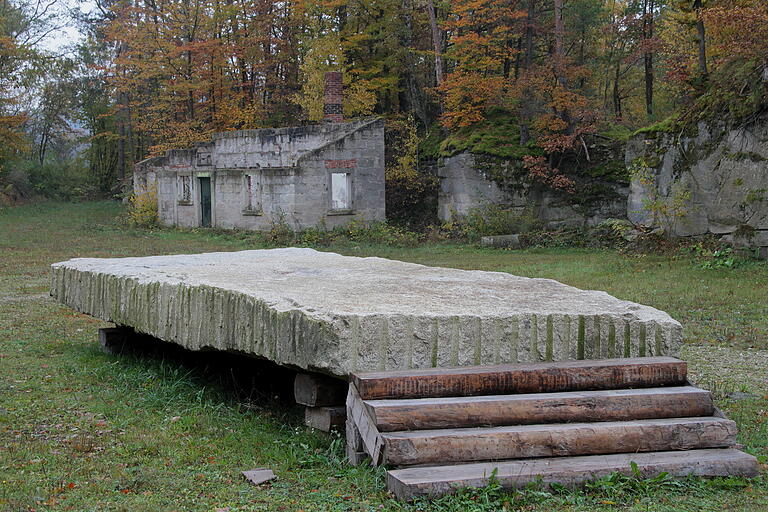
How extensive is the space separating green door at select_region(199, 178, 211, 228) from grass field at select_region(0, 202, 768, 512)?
49.0ft

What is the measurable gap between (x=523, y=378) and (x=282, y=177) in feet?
63.4

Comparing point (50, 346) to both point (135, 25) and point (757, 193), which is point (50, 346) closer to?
point (757, 193)

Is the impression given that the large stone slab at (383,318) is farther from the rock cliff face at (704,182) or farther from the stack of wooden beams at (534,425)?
the rock cliff face at (704,182)

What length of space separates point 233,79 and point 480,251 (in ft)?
62.0

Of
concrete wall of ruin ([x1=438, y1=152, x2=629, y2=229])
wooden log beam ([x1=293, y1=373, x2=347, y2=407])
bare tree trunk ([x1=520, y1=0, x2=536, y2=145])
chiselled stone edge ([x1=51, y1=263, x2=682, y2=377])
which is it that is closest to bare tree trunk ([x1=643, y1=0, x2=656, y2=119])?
bare tree trunk ([x1=520, y1=0, x2=536, y2=145])

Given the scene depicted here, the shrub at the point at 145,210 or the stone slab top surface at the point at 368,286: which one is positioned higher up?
the shrub at the point at 145,210

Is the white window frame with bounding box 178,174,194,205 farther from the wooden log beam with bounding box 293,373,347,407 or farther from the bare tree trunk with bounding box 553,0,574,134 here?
the wooden log beam with bounding box 293,373,347,407

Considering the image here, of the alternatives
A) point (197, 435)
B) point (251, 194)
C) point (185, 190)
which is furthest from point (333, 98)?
point (197, 435)

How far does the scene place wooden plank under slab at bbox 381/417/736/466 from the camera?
13.0 ft

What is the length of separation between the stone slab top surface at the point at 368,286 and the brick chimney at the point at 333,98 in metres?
18.3

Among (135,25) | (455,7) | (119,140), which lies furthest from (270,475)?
(119,140)

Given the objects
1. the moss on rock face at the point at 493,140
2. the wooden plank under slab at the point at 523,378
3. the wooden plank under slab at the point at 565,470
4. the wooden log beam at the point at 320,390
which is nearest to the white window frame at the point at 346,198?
the moss on rock face at the point at 493,140

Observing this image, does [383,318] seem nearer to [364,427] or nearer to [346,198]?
[364,427]

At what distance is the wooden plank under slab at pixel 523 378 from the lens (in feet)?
14.3
